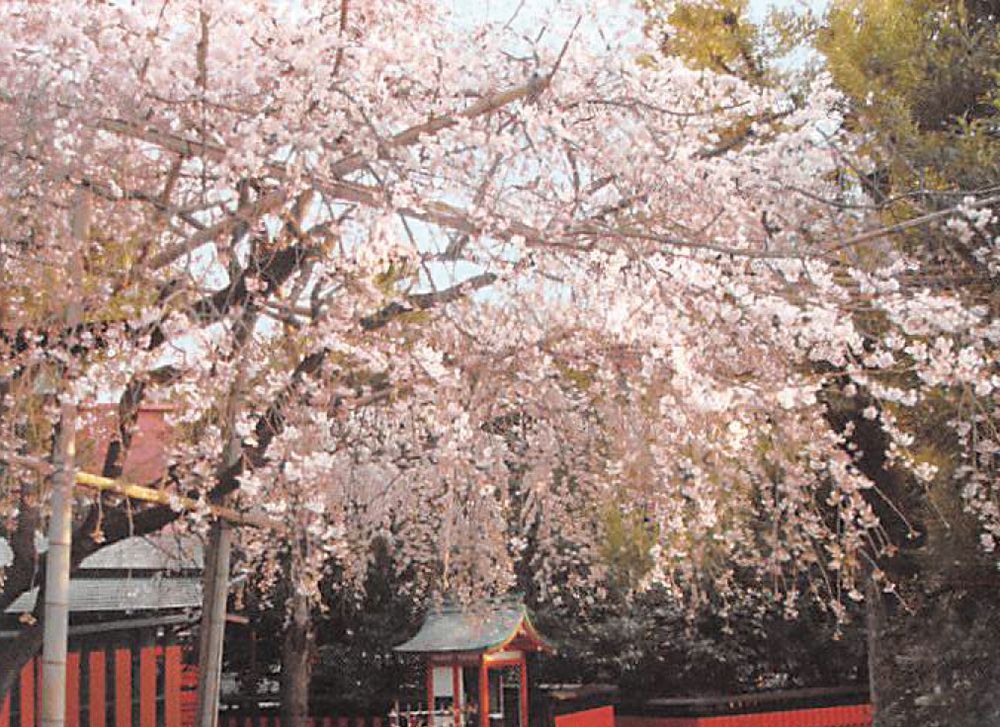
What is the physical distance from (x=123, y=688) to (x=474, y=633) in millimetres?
2663

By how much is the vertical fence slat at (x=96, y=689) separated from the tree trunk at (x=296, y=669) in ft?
6.72

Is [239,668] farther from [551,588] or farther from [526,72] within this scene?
[526,72]

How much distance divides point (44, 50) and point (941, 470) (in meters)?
5.72

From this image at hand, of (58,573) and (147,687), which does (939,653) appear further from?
(147,687)

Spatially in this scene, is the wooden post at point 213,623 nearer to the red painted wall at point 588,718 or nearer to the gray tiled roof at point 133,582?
the gray tiled roof at point 133,582

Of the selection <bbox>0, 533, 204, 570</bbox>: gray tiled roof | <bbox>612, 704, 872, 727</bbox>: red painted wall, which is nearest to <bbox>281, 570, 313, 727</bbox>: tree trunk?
<bbox>0, 533, 204, 570</bbox>: gray tiled roof

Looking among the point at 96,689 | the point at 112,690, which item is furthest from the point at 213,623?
the point at 112,690

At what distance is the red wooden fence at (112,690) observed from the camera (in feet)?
25.7

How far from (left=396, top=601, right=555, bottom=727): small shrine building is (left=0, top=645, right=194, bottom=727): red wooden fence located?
1.90 m

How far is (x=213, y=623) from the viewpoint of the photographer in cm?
617

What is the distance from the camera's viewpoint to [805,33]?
993 centimetres

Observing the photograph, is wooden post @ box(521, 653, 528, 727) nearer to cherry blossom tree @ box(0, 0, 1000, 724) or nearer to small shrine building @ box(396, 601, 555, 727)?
small shrine building @ box(396, 601, 555, 727)

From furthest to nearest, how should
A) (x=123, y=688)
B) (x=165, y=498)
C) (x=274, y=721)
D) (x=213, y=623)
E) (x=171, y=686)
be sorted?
(x=274, y=721) → (x=171, y=686) → (x=123, y=688) → (x=213, y=623) → (x=165, y=498)

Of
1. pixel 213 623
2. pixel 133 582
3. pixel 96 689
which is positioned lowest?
pixel 96 689
